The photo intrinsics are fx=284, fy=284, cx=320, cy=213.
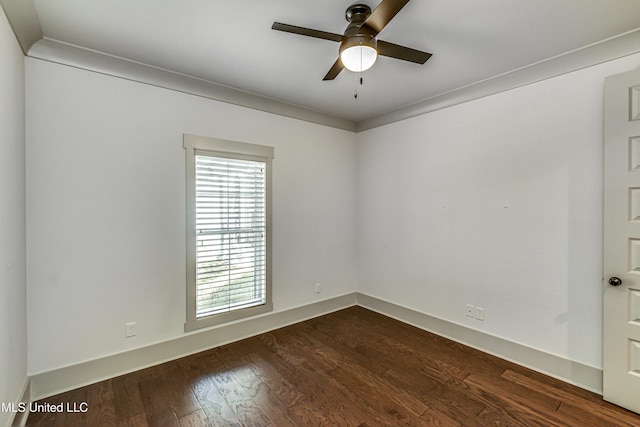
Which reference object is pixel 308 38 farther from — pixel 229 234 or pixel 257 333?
pixel 257 333

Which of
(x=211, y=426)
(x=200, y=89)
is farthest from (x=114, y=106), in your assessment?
(x=211, y=426)

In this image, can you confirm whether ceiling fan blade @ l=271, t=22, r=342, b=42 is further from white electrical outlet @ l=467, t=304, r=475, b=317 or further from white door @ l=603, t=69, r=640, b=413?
white electrical outlet @ l=467, t=304, r=475, b=317

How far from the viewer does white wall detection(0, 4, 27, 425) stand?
5.17ft

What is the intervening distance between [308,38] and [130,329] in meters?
2.78

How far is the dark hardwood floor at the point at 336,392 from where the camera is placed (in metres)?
1.91

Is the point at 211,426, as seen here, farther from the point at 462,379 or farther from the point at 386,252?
the point at 386,252

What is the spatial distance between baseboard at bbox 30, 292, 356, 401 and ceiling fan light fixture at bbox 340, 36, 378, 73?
2690 millimetres

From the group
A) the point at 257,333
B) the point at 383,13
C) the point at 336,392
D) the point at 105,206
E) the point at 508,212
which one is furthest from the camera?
the point at 257,333

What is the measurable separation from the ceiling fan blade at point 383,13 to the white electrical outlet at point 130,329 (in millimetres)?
2899

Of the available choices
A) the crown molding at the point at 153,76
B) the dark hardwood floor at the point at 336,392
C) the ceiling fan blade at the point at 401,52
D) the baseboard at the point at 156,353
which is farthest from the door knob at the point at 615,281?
the crown molding at the point at 153,76

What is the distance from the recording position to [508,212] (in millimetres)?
2676

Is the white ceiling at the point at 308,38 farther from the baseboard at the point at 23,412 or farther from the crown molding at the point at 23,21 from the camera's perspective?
the baseboard at the point at 23,412

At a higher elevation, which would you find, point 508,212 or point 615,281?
point 508,212

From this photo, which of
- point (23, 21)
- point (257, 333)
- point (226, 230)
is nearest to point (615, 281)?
point (257, 333)
